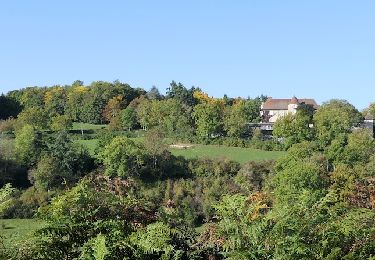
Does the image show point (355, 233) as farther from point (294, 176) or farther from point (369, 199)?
point (294, 176)

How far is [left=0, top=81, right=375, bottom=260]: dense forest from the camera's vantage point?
5156 millimetres

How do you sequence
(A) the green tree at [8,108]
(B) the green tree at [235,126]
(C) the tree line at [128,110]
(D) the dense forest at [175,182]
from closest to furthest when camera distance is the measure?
(D) the dense forest at [175,182], (B) the green tree at [235,126], (C) the tree line at [128,110], (A) the green tree at [8,108]

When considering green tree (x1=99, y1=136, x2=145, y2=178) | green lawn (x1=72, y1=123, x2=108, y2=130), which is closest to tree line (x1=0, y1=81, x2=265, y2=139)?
green lawn (x1=72, y1=123, x2=108, y2=130)

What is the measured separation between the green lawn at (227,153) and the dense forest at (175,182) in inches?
64.4

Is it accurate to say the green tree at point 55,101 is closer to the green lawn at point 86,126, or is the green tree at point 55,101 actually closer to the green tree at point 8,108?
the green tree at point 8,108

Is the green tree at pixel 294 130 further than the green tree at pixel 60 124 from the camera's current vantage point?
No

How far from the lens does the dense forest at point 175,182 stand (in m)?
5.16

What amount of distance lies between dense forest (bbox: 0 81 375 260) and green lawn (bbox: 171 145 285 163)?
1.64 meters

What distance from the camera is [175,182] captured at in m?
44.3

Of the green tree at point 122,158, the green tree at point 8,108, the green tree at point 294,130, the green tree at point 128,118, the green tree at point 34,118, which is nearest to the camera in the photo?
the green tree at point 122,158

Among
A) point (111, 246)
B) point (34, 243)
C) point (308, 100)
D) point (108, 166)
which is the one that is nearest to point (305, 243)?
point (111, 246)

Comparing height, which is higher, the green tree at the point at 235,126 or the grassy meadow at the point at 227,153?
the green tree at the point at 235,126

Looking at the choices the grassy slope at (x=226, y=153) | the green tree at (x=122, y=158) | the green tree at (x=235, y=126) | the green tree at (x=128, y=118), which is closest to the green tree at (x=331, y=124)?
the grassy slope at (x=226, y=153)

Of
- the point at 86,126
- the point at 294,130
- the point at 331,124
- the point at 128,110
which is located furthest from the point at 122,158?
the point at 86,126
